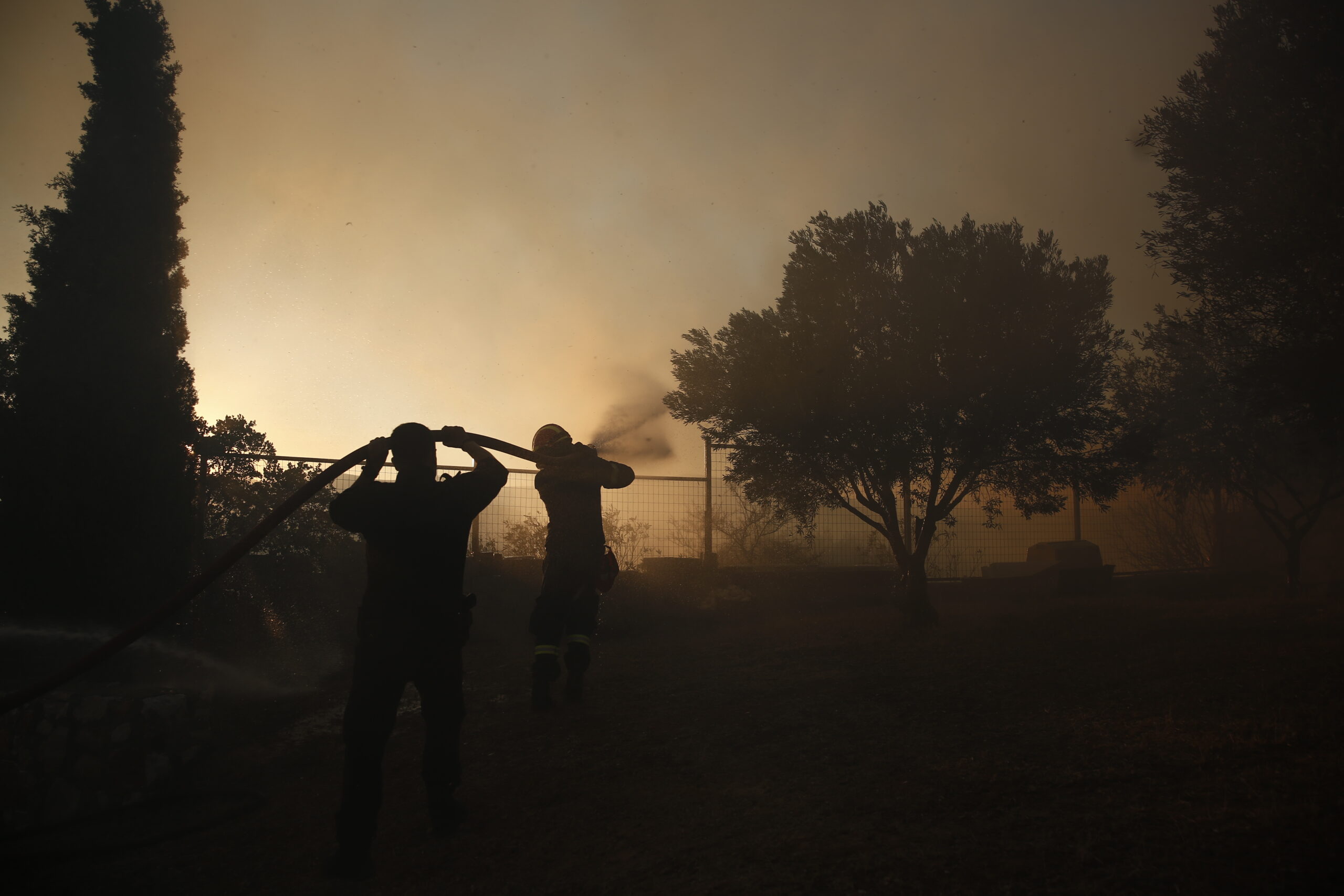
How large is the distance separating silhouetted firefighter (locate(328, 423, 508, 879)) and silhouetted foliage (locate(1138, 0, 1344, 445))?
9429 mm

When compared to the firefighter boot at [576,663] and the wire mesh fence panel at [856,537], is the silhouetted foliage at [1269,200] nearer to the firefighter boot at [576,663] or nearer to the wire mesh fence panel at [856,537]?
the wire mesh fence panel at [856,537]

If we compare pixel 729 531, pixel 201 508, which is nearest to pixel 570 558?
pixel 201 508

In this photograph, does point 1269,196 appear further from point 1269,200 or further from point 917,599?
point 917,599

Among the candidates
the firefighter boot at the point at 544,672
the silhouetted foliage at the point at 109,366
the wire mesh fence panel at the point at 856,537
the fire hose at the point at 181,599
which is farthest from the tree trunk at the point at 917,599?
the silhouetted foliage at the point at 109,366

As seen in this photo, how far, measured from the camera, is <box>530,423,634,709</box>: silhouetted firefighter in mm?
5922

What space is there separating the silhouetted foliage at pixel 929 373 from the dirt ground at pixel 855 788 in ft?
12.2

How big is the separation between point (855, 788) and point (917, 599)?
712 centimetres

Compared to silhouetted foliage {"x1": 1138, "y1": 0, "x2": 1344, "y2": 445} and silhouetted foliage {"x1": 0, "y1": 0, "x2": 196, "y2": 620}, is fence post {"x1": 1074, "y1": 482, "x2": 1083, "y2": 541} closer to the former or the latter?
silhouetted foliage {"x1": 1138, "y1": 0, "x2": 1344, "y2": 445}

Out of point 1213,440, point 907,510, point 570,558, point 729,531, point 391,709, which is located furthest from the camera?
point 1213,440

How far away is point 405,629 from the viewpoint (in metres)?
3.85

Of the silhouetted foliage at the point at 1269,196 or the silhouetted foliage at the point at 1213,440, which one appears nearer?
the silhouetted foliage at the point at 1269,196

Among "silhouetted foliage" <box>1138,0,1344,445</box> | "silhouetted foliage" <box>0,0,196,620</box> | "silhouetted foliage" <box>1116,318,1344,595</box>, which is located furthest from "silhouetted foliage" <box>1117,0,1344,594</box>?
"silhouetted foliage" <box>0,0,196,620</box>

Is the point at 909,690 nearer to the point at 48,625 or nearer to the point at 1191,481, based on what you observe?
the point at 48,625

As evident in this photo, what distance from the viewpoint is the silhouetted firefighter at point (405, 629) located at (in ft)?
11.9
